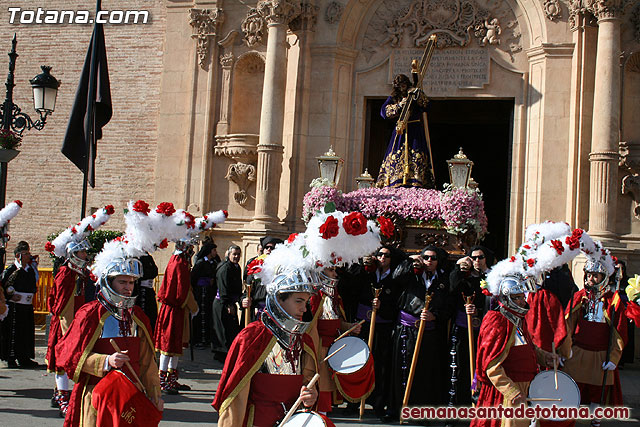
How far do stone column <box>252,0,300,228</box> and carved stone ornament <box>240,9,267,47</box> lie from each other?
747 millimetres

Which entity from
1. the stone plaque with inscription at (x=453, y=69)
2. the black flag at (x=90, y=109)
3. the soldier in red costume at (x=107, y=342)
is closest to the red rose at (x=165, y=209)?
the soldier in red costume at (x=107, y=342)

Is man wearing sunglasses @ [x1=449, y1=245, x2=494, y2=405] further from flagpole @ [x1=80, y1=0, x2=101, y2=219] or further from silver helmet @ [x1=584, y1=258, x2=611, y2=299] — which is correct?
flagpole @ [x1=80, y1=0, x2=101, y2=219]

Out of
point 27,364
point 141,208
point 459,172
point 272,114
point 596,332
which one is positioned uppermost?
point 272,114

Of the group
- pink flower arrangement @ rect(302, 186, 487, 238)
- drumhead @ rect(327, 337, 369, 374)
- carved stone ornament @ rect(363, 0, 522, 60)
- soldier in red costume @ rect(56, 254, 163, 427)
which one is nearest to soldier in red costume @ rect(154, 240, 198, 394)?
pink flower arrangement @ rect(302, 186, 487, 238)

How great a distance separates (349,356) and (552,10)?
11.7 metres

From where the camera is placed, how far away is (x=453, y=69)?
1631 centimetres

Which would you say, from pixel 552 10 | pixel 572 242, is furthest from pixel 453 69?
pixel 572 242

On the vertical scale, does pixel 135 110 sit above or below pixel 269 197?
above

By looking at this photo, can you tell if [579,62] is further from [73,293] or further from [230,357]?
[230,357]

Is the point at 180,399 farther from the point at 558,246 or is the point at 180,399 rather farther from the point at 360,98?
the point at 360,98

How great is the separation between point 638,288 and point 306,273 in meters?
5.68

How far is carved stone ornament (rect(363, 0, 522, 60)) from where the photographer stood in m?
16.1

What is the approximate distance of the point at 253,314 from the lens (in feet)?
35.6

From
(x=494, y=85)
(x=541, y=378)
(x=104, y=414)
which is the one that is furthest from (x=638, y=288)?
(x=494, y=85)
